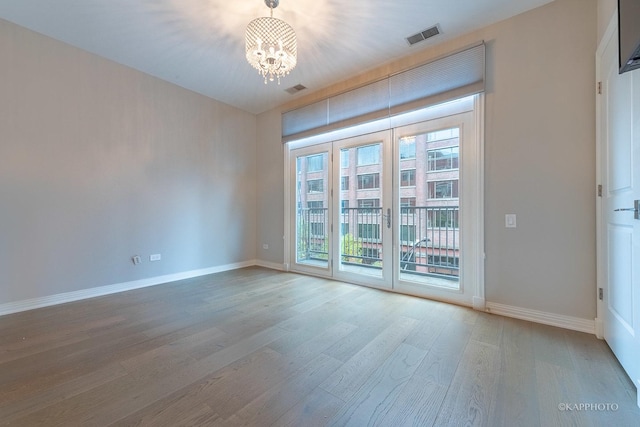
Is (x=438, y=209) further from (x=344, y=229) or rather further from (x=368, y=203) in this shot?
(x=344, y=229)

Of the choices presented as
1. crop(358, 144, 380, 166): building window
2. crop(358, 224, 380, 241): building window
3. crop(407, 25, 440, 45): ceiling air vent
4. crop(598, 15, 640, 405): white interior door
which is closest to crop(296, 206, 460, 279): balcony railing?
crop(358, 224, 380, 241): building window

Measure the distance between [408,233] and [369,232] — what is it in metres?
0.58

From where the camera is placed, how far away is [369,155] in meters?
3.66

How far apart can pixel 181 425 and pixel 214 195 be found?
145 inches

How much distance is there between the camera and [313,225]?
14.5 ft

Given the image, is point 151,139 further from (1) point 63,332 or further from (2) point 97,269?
(1) point 63,332

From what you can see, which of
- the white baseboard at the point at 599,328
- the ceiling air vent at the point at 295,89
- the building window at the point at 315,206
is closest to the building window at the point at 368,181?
the building window at the point at 315,206

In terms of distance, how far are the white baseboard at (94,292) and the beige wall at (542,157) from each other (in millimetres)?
4103

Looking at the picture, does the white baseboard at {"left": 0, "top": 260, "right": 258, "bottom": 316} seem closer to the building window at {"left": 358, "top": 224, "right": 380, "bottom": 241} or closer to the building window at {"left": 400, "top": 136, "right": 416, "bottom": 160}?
the building window at {"left": 358, "top": 224, "right": 380, "bottom": 241}

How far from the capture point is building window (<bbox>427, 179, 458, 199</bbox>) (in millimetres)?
2965

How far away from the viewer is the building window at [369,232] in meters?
3.64

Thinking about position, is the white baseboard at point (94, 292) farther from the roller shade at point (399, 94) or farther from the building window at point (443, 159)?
the building window at point (443, 159)

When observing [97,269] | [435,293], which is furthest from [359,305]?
[97,269]

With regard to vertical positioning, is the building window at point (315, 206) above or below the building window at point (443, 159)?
below
